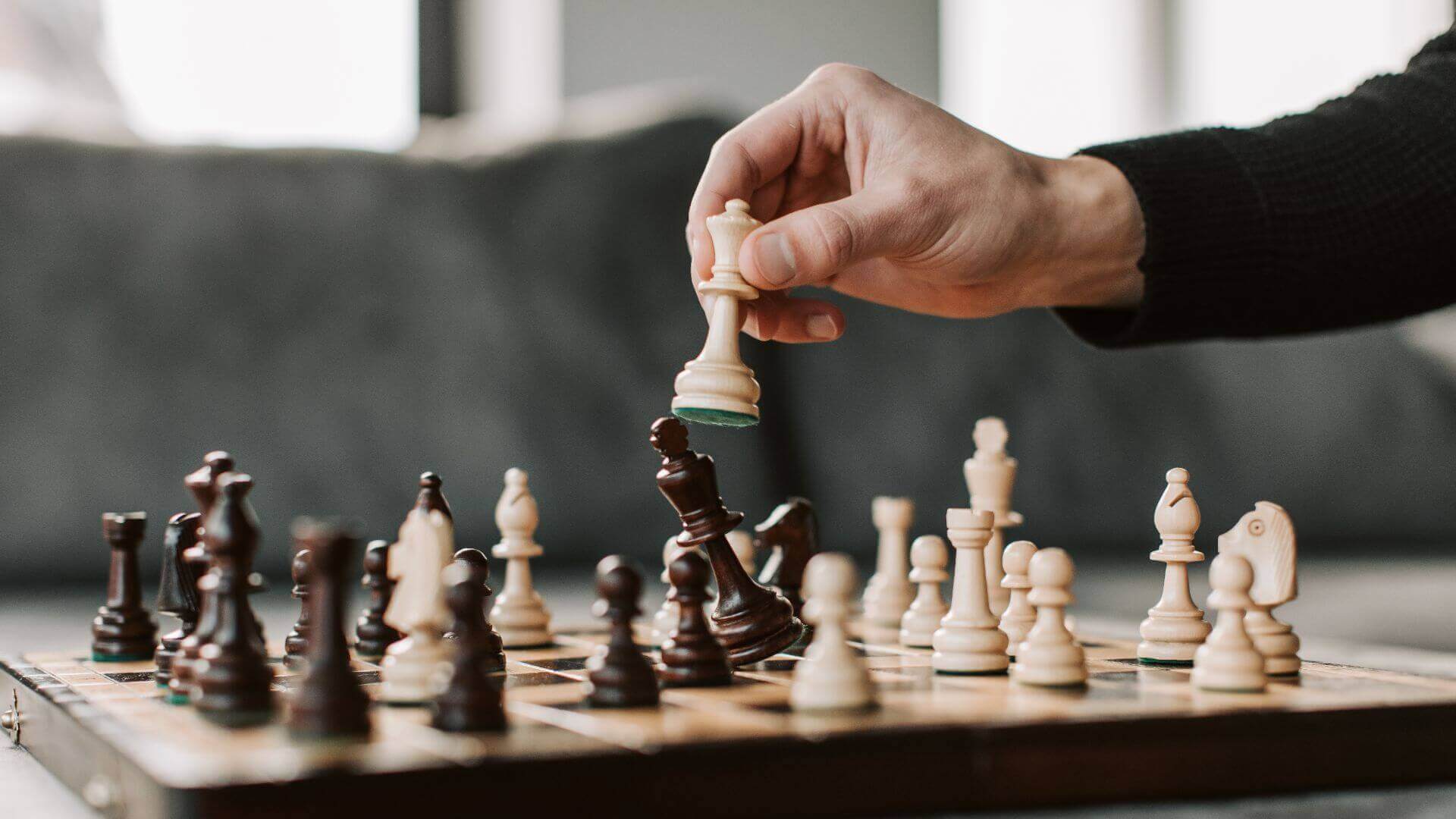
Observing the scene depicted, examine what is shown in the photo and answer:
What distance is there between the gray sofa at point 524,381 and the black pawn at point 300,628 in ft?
4.71

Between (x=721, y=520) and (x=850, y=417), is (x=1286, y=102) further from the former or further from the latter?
(x=721, y=520)

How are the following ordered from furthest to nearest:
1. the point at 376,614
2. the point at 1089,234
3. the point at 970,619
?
the point at 1089,234, the point at 376,614, the point at 970,619

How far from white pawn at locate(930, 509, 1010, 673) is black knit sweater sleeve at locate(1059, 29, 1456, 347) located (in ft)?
2.14

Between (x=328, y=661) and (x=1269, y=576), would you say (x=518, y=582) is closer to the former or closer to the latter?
(x=328, y=661)

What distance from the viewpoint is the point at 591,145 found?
10.1 feet

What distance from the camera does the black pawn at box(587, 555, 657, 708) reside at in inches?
40.0

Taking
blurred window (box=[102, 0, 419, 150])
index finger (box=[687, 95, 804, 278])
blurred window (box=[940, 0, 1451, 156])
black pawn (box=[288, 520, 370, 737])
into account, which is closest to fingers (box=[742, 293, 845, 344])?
index finger (box=[687, 95, 804, 278])

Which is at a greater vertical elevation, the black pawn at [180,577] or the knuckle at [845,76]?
the knuckle at [845,76]

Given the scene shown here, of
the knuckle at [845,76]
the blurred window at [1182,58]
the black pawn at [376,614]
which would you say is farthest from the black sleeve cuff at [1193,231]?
the blurred window at [1182,58]

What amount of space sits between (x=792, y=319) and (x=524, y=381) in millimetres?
1263

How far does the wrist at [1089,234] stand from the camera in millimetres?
1676

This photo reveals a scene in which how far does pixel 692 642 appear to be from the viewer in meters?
1.14

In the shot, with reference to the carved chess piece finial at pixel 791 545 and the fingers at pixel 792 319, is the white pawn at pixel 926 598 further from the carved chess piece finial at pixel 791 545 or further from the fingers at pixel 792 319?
the fingers at pixel 792 319

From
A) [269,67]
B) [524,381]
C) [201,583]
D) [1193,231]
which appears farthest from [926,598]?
[269,67]
